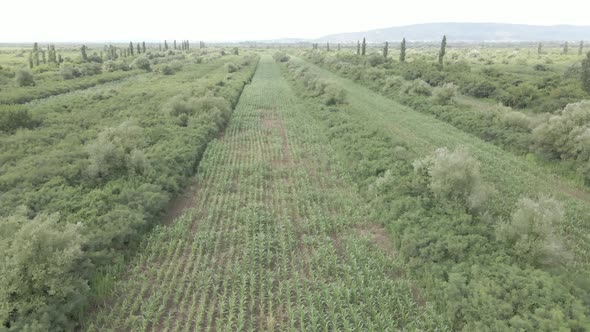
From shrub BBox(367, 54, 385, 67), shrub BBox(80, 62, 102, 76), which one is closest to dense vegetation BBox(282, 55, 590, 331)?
shrub BBox(367, 54, 385, 67)

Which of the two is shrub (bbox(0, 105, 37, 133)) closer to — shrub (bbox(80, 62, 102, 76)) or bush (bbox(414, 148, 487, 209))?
bush (bbox(414, 148, 487, 209))

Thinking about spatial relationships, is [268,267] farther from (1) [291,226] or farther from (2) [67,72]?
(2) [67,72]

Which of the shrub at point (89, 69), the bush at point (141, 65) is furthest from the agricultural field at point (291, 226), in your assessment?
the bush at point (141, 65)

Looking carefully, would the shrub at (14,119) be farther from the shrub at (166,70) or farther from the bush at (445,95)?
the shrub at (166,70)

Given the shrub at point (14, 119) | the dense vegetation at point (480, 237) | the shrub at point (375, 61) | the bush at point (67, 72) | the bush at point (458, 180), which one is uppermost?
the shrub at point (375, 61)

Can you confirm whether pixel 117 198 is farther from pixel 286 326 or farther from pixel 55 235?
pixel 286 326

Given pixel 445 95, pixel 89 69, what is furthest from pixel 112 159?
pixel 89 69

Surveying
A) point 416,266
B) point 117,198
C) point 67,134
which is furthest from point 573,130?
point 67,134
